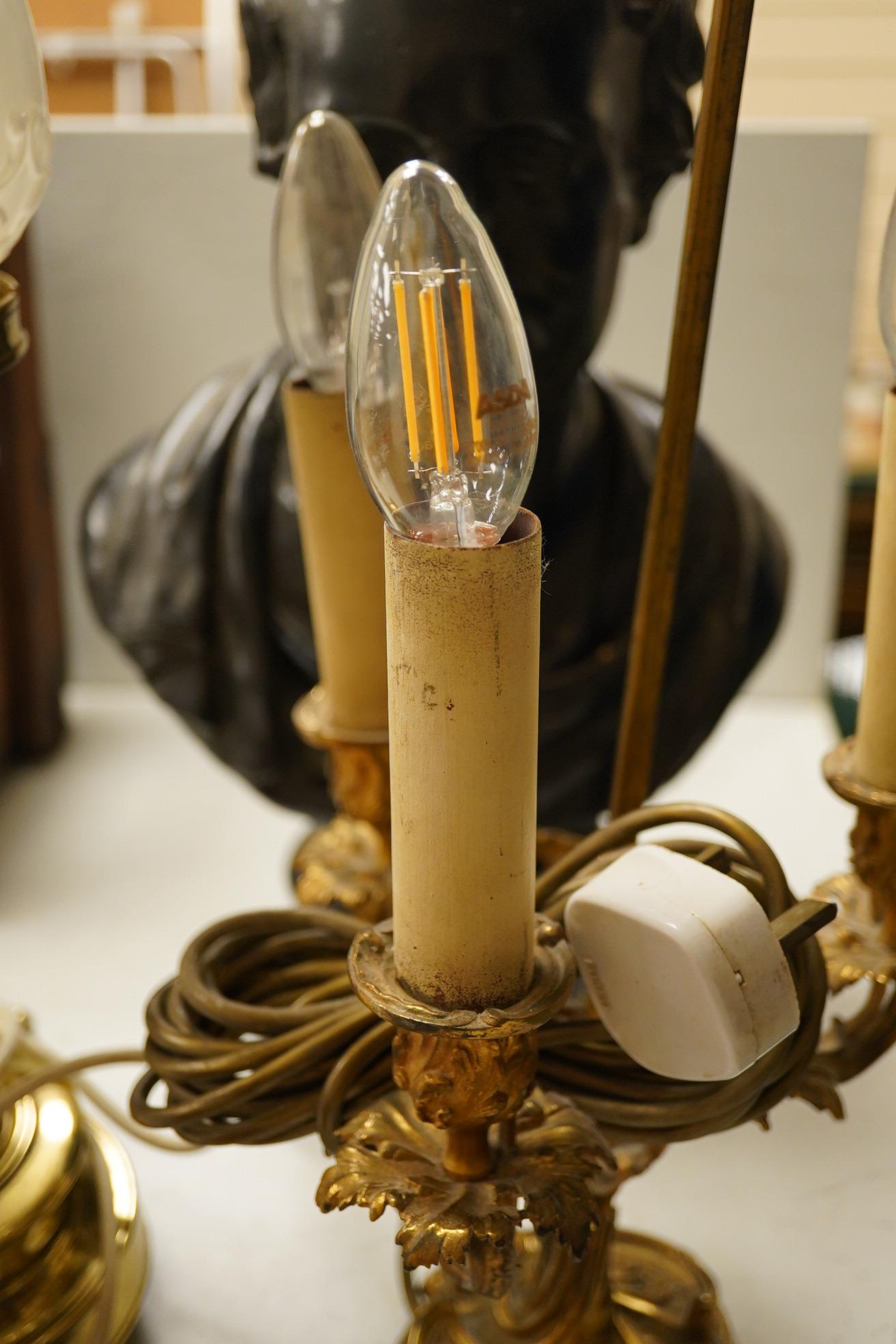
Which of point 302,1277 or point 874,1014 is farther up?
point 874,1014

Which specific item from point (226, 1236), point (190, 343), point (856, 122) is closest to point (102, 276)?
point (190, 343)

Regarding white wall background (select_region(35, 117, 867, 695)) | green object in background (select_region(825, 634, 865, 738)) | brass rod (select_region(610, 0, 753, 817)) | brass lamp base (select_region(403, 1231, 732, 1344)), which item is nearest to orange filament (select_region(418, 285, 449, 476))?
brass rod (select_region(610, 0, 753, 817))

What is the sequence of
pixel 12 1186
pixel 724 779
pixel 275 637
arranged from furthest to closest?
pixel 724 779
pixel 275 637
pixel 12 1186

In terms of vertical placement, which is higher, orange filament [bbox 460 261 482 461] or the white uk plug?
orange filament [bbox 460 261 482 461]

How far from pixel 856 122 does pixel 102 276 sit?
1.71 ft

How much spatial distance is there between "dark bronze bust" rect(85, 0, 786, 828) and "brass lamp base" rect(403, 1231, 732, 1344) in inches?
12.1

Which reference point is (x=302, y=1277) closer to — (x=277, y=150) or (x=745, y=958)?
(x=745, y=958)

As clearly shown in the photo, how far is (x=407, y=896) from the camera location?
0.33 meters

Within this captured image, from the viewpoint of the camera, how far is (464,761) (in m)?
0.30

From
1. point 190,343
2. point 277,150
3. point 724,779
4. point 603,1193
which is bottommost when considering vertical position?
point 724,779

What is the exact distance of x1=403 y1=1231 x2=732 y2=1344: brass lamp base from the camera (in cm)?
44

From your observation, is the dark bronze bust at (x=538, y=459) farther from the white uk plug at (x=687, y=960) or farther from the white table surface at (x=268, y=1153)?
the white uk plug at (x=687, y=960)

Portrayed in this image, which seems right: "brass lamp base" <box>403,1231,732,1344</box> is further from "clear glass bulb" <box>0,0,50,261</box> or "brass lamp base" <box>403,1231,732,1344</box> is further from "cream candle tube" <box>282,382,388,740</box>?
"clear glass bulb" <box>0,0,50,261</box>

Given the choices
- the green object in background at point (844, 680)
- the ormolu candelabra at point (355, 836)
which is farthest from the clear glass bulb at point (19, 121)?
the green object in background at point (844, 680)
